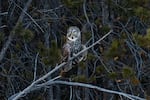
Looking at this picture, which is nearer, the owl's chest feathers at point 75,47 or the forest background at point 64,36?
the owl's chest feathers at point 75,47

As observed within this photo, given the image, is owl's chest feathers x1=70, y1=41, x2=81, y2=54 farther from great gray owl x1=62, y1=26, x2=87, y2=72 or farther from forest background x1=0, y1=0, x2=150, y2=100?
forest background x1=0, y1=0, x2=150, y2=100

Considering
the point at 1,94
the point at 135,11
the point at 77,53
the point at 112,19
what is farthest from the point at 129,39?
the point at 1,94

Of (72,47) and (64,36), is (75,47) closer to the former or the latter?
(72,47)

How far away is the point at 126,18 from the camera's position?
5.48m

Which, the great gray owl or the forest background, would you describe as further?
the forest background

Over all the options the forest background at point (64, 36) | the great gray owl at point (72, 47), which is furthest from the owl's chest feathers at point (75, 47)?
the forest background at point (64, 36)

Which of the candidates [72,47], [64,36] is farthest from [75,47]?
[64,36]

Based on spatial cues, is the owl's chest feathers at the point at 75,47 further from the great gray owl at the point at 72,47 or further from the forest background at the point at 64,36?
the forest background at the point at 64,36

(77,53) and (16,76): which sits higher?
(77,53)

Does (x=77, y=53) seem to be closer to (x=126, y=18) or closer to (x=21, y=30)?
(x=21, y=30)

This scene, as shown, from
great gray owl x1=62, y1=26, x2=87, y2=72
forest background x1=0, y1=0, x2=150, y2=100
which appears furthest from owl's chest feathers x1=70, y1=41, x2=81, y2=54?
forest background x1=0, y1=0, x2=150, y2=100

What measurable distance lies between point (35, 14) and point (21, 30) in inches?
39.3

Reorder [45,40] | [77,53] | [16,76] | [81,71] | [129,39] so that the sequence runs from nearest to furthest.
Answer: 1. [77,53]
2. [129,39]
3. [16,76]
4. [45,40]
5. [81,71]

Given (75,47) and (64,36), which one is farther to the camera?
(64,36)
